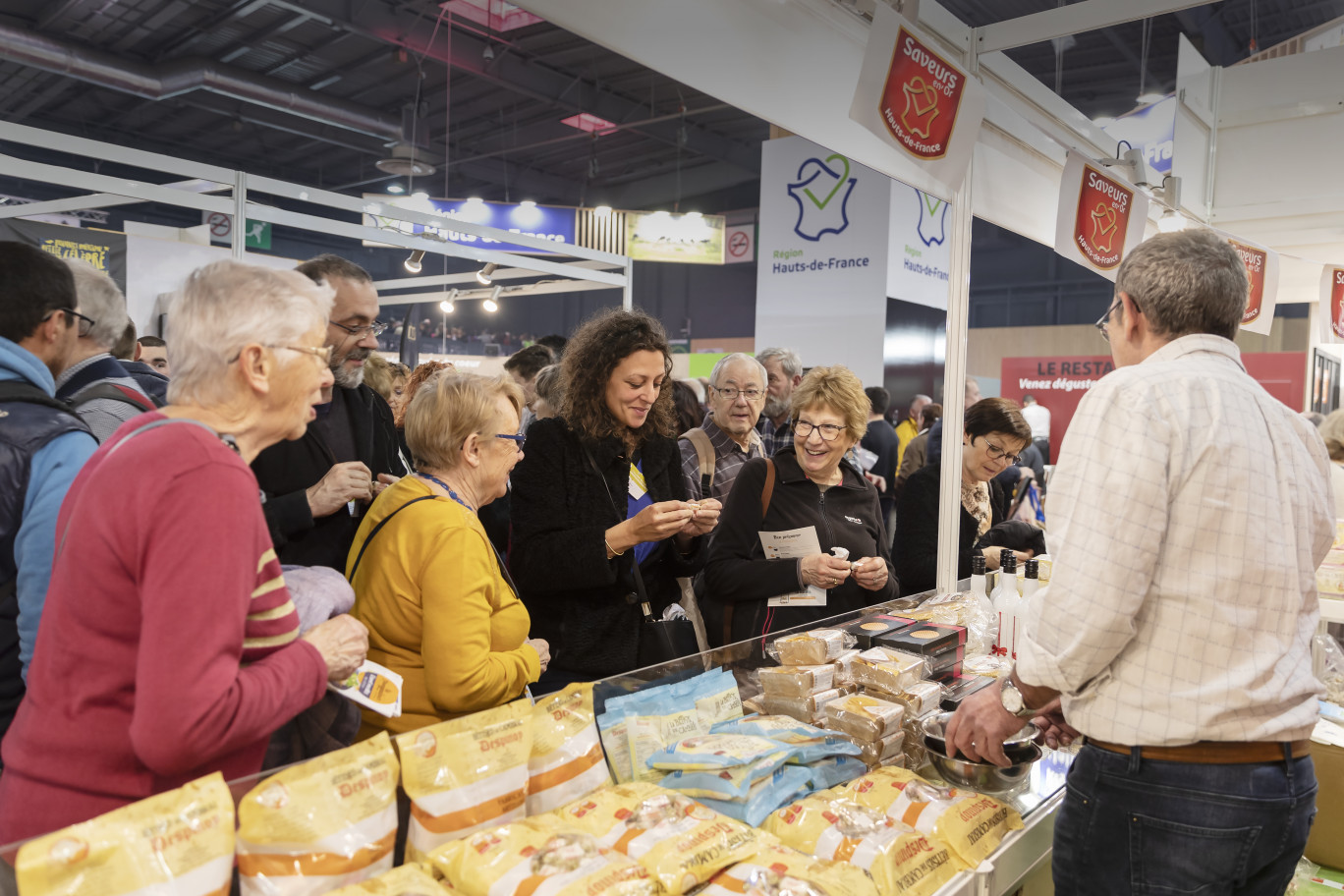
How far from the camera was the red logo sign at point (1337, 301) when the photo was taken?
6.85m

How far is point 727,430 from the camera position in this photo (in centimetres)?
385

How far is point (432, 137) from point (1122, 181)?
41.0ft

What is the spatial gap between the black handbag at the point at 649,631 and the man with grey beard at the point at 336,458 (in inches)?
23.7

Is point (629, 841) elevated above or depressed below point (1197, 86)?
below

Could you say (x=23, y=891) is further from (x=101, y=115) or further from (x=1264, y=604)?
(x=101, y=115)

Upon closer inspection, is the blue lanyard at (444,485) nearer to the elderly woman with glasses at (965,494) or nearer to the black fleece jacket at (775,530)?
the black fleece jacket at (775,530)

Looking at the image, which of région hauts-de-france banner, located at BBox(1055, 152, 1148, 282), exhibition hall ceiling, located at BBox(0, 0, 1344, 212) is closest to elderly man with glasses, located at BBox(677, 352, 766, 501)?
région hauts-de-france banner, located at BBox(1055, 152, 1148, 282)

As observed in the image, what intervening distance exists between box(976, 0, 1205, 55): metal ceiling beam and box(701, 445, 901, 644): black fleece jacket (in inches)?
69.6

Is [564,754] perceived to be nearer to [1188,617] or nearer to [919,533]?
[1188,617]

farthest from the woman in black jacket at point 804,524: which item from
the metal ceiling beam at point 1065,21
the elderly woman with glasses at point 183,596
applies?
the elderly woman with glasses at point 183,596

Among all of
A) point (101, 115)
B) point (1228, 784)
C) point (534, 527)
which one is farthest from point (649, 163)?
point (1228, 784)

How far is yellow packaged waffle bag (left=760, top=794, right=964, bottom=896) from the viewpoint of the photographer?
1.38m

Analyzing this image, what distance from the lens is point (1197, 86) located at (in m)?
5.70

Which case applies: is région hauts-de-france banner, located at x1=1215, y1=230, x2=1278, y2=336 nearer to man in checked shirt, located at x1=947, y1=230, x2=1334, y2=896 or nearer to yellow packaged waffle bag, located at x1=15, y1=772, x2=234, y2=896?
man in checked shirt, located at x1=947, y1=230, x2=1334, y2=896
